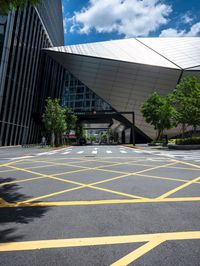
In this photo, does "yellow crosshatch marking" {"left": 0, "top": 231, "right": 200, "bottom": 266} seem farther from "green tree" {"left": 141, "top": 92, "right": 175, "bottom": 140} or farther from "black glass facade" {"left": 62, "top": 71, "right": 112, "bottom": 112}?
"black glass facade" {"left": 62, "top": 71, "right": 112, "bottom": 112}

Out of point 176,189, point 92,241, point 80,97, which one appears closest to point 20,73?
point 80,97

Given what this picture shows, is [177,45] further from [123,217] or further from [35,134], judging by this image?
[123,217]

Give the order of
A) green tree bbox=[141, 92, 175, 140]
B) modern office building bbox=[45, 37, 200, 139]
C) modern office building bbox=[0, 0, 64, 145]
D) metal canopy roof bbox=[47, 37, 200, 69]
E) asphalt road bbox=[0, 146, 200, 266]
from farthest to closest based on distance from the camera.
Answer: metal canopy roof bbox=[47, 37, 200, 69] → modern office building bbox=[45, 37, 200, 139] → green tree bbox=[141, 92, 175, 140] → modern office building bbox=[0, 0, 64, 145] → asphalt road bbox=[0, 146, 200, 266]

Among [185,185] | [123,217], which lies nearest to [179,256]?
[123,217]

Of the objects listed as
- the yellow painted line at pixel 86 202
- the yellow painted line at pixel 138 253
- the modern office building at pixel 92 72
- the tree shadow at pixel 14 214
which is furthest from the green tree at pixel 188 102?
the yellow painted line at pixel 138 253

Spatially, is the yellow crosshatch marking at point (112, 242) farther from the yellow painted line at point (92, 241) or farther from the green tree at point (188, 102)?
the green tree at point (188, 102)

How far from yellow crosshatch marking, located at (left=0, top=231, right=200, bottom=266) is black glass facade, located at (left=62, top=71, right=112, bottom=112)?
2049 inches

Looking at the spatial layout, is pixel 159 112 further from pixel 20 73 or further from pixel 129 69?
pixel 20 73

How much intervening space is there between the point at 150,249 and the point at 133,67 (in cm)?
5256

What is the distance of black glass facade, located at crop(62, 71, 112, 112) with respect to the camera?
56938 mm

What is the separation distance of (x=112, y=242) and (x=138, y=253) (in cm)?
47

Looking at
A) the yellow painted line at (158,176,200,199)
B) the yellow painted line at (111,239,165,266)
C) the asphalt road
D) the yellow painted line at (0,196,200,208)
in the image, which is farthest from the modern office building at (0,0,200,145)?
the yellow painted line at (111,239,165,266)

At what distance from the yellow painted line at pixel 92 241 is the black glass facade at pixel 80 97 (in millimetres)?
52035

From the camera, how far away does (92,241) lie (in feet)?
11.5
